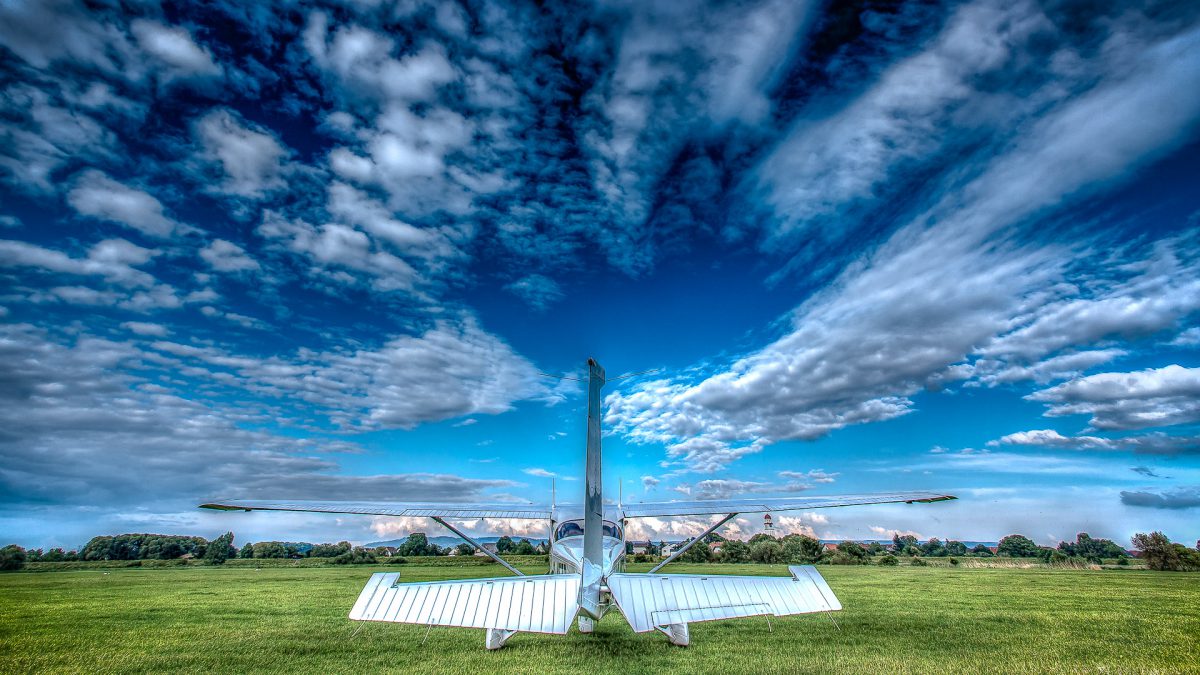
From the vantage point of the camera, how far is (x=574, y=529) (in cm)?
1288

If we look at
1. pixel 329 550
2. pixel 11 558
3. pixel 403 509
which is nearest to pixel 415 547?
pixel 329 550

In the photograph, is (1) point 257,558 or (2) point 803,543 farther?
(1) point 257,558

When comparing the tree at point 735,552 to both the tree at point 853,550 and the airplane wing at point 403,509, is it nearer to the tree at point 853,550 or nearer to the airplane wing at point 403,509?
the tree at point 853,550

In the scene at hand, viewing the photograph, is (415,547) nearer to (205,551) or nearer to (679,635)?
(205,551)

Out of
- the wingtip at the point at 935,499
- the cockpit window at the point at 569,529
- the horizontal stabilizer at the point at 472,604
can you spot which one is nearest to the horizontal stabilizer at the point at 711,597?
the horizontal stabilizer at the point at 472,604

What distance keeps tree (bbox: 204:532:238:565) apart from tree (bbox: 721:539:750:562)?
4487 cm

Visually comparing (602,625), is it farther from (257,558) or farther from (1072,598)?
(257,558)

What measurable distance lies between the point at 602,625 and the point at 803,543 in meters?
35.0

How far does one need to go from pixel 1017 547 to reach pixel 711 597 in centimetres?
5589

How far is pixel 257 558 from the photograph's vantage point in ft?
156

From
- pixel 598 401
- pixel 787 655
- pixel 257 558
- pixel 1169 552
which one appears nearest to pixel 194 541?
pixel 257 558

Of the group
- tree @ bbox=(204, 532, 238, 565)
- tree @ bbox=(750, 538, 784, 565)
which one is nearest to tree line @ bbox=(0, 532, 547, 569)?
tree @ bbox=(204, 532, 238, 565)

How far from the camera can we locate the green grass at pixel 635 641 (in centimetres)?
785

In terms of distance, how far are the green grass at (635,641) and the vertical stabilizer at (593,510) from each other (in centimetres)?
103
